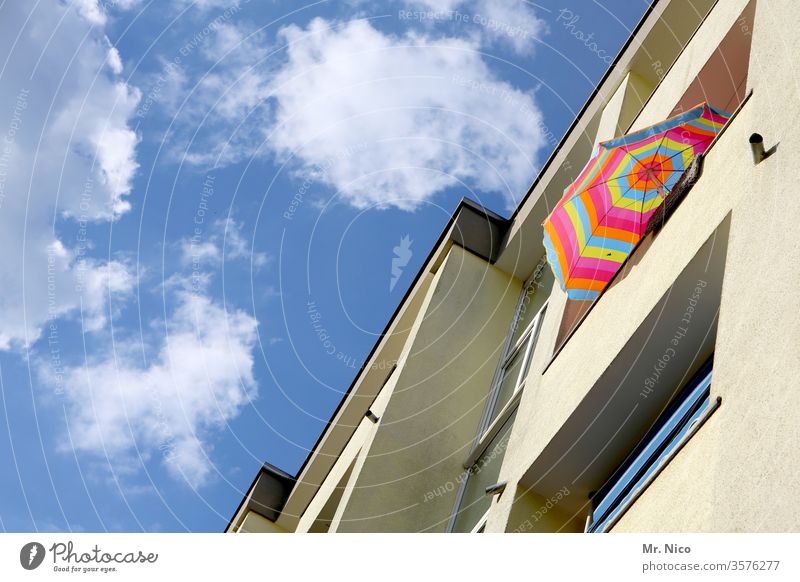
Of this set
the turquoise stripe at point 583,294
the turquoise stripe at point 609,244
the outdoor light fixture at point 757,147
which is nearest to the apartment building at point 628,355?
the outdoor light fixture at point 757,147

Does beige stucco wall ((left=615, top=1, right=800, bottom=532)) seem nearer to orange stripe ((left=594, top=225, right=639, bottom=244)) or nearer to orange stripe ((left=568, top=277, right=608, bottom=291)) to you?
orange stripe ((left=594, top=225, right=639, bottom=244))

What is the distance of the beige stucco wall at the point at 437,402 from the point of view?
37.9 ft

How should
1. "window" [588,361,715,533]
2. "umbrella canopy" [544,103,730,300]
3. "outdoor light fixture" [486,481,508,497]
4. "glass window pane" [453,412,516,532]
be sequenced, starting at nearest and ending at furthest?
"window" [588,361,715,533] < "umbrella canopy" [544,103,730,300] < "outdoor light fixture" [486,481,508,497] < "glass window pane" [453,412,516,532]

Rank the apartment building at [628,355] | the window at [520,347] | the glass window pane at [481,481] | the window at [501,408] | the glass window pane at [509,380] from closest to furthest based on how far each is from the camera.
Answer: the apartment building at [628,355]
the glass window pane at [481,481]
the window at [501,408]
the window at [520,347]
the glass window pane at [509,380]

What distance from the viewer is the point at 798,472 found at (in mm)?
3959

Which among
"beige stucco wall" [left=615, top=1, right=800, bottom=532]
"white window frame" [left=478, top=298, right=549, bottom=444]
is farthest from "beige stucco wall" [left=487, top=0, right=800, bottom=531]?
"white window frame" [left=478, top=298, right=549, bottom=444]

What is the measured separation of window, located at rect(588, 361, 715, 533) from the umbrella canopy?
1583 mm

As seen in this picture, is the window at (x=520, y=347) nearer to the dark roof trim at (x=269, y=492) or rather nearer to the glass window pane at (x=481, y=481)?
the glass window pane at (x=481, y=481)

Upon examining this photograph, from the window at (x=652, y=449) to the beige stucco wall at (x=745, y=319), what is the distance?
2.01 ft

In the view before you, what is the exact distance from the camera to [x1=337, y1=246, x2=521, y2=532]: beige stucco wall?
37.9ft

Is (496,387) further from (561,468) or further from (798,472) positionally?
(798,472)

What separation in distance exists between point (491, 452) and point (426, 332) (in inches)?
95.4

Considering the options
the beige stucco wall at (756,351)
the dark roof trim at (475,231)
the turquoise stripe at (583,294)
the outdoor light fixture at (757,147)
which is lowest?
the beige stucco wall at (756,351)
